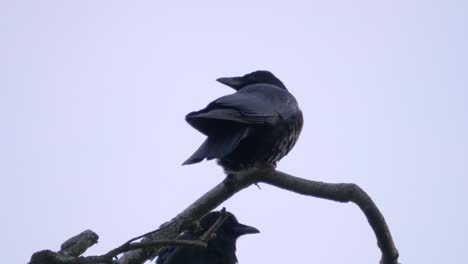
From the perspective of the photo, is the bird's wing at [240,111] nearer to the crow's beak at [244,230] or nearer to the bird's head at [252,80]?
the bird's head at [252,80]

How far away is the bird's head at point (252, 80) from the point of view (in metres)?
6.72

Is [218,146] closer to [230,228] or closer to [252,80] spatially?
[230,228]

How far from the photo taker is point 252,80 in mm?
6828

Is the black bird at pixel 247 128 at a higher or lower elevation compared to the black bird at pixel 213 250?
higher

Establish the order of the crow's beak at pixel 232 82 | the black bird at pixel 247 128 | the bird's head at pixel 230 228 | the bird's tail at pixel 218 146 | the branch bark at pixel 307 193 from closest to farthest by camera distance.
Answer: the branch bark at pixel 307 193 → the bird's tail at pixel 218 146 → the black bird at pixel 247 128 → the bird's head at pixel 230 228 → the crow's beak at pixel 232 82

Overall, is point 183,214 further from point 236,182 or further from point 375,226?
point 375,226

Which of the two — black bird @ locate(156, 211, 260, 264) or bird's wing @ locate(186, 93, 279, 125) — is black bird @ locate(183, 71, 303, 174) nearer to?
bird's wing @ locate(186, 93, 279, 125)

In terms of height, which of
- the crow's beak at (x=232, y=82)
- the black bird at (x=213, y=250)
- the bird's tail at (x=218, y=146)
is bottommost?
the black bird at (x=213, y=250)

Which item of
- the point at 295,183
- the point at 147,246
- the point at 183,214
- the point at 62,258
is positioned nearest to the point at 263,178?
the point at 295,183

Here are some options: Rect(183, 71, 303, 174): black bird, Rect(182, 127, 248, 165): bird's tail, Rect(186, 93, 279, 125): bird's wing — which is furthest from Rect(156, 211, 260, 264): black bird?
Rect(182, 127, 248, 165): bird's tail

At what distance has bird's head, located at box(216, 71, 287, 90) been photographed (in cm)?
672

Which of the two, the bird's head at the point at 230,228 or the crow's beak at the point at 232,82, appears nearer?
the bird's head at the point at 230,228

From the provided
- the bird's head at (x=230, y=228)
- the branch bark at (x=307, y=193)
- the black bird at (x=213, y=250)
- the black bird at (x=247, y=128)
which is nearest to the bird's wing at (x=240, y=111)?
the black bird at (x=247, y=128)

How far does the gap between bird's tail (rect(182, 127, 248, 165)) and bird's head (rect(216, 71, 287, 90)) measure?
1.75 m
